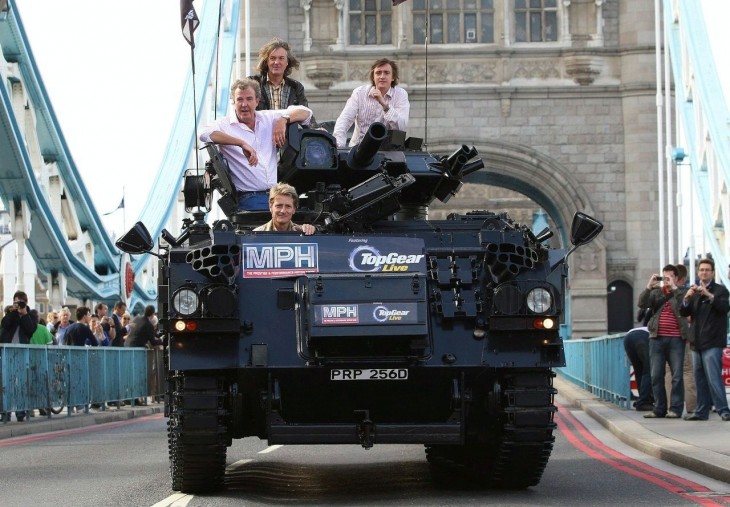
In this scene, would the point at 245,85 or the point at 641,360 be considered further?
the point at 641,360

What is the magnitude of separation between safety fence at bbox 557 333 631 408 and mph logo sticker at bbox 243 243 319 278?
436 inches

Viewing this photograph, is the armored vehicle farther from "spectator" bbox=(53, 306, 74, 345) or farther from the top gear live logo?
"spectator" bbox=(53, 306, 74, 345)

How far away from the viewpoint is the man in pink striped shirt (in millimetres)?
18375

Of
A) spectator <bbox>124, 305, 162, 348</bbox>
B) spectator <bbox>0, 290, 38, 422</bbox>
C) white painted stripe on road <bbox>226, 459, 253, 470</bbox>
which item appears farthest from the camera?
spectator <bbox>124, 305, 162, 348</bbox>

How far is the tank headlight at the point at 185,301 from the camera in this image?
34.0 feet

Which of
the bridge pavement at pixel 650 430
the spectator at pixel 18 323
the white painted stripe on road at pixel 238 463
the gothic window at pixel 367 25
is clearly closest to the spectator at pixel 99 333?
the bridge pavement at pixel 650 430

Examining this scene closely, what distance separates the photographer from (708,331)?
1742 centimetres

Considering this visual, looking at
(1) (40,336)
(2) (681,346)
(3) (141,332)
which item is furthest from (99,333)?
(2) (681,346)

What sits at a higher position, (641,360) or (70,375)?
(641,360)

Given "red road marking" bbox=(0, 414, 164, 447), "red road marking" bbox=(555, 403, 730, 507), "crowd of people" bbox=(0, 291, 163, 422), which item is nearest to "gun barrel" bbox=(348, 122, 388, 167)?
"red road marking" bbox=(555, 403, 730, 507)

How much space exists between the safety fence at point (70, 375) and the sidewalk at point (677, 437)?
6700 mm

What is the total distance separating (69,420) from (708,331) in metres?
8.17

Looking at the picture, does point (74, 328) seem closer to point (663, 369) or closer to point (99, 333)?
point (99, 333)

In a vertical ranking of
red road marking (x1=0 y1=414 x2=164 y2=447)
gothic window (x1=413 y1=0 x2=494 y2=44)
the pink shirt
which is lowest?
red road marking (x1=0 y1=414 x2=164 y2=447)
